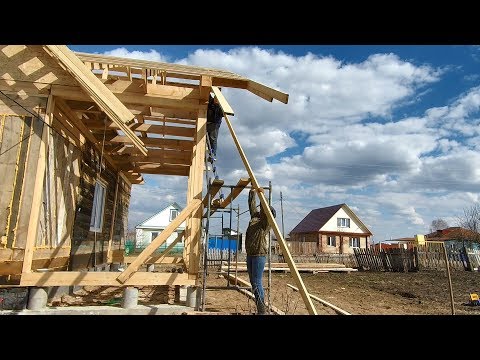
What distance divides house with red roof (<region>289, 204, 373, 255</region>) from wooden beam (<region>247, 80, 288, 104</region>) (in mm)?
38963

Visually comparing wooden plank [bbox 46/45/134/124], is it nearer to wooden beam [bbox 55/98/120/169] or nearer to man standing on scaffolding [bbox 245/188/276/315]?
wooden beam [bbox 55/98/120/169]

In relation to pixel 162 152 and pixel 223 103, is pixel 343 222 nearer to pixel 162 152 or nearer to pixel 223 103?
pixel 162 152

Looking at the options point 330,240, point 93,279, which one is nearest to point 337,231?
point 330,240

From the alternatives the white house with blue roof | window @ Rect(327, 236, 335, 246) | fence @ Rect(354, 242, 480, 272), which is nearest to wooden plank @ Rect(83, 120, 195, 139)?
fence @ Rect(354, 242, 480, 272)

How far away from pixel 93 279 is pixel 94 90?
334 cm

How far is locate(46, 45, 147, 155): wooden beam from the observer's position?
598cm

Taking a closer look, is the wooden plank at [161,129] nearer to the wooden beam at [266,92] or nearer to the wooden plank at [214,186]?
the wooden plank at [214,186]

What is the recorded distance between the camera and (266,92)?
7000 millimetres
